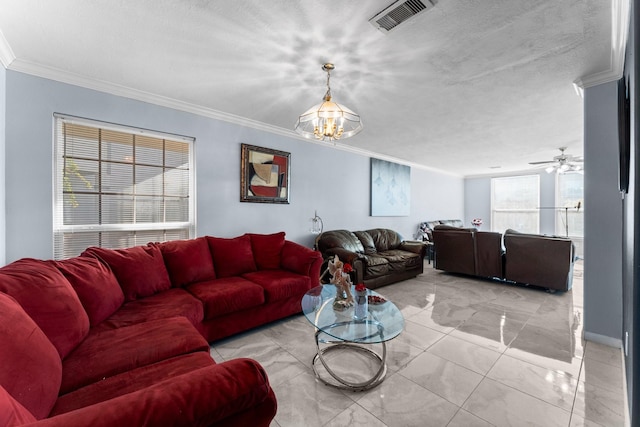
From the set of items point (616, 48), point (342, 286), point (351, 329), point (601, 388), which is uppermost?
point (616, 48)

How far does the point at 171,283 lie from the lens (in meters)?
2.58

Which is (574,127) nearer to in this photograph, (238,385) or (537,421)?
(537,421)

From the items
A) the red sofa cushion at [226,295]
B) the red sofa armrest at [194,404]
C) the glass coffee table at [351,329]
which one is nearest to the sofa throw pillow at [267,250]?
the red sofa cushion at [226,295]

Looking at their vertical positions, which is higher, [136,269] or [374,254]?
[136,269]

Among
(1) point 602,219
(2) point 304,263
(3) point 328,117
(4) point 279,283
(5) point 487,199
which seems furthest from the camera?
(5) point 487,199

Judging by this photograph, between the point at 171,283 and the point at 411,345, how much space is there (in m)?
2.36

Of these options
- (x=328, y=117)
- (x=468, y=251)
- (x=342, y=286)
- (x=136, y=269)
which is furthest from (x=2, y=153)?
(x=468, y=251)

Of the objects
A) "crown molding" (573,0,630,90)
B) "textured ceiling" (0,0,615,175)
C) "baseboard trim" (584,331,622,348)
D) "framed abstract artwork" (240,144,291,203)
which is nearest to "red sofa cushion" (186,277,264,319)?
"framed abstract artwork" (240,144,291,203)

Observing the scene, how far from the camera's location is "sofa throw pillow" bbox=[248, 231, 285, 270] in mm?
3273

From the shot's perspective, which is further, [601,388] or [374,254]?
[374,254]

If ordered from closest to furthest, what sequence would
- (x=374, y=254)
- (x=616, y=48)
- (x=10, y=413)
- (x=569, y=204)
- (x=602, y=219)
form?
(x=10, y=413)
(x=616, y=48)
(x=602, y=219)
(x=374, y=254)
(x=569, y=204)

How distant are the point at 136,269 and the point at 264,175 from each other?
2.00m

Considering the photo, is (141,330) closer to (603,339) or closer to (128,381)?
(128,381)

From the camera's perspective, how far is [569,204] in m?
6.80
